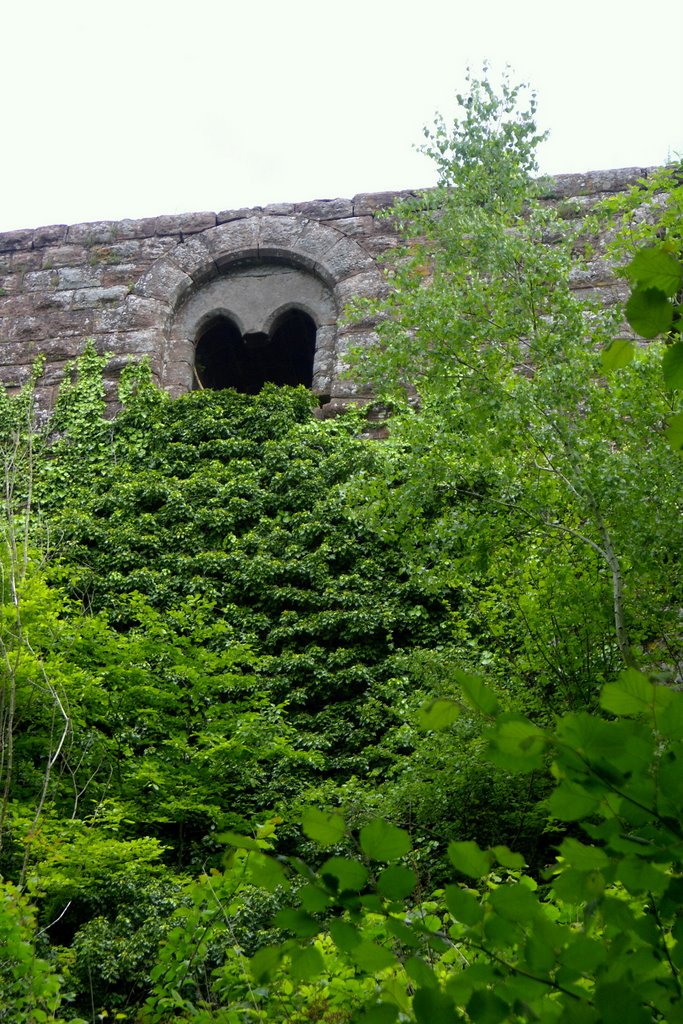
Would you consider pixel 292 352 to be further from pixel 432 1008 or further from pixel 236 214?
pixel 432 1008

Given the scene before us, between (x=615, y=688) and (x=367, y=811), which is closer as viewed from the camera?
(x=615, y=688)

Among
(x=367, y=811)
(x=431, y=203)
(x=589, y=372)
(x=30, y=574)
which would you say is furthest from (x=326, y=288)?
(x=367, y=811)

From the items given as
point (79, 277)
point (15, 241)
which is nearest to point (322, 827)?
point (79, 277)

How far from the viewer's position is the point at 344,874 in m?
1.33

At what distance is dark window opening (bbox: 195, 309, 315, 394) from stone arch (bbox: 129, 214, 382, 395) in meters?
0.26

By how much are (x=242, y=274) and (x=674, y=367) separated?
910cm

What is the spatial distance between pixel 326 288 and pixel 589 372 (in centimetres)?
505

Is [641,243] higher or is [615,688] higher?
[641,243]

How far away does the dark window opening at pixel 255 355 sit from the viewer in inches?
415

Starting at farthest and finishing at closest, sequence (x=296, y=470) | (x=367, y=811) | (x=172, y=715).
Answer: (x=296, y=470) → (x=172, y=715) → (x=367, y=811)

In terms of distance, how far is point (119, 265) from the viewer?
402 inches

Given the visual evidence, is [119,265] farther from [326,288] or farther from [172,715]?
[172,715]

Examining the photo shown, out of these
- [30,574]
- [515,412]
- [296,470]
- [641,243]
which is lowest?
[30,574]

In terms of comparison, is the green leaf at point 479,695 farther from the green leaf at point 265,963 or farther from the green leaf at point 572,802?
the green leaf at point 265,963
